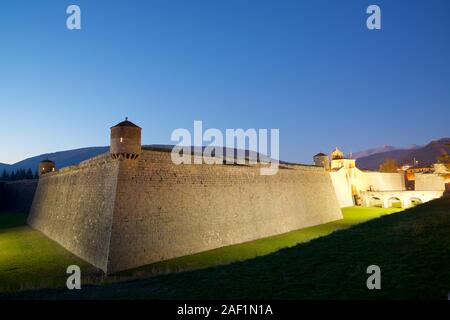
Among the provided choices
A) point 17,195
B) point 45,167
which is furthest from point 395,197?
point 17,195

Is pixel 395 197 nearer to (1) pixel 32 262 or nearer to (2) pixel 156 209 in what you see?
(2) pixel 156 209

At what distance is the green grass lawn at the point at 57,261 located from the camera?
15.0 m

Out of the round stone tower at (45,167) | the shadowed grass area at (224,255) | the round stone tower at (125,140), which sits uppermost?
the round stone tower at (125,140)

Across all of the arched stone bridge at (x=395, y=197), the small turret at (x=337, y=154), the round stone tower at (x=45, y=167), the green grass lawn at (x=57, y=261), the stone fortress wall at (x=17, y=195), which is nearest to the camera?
the green grass lawn at (x=57, y=261)

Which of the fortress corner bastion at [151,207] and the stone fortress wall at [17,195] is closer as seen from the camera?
the fortress corner bastion at [151,207]

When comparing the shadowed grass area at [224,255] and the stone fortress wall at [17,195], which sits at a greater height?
the stone fortress wall at [17,195]

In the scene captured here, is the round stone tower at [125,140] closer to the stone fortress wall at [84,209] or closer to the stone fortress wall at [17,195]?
the stone fortress wall at [84,209]

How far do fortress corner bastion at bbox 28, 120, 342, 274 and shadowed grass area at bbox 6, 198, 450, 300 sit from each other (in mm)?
4931

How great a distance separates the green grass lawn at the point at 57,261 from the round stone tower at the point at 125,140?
21.9 ft

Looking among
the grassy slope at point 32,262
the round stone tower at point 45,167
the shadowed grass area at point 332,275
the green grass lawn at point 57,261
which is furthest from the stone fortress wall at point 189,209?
the round stone tower at point 45,167

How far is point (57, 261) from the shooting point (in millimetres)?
18656

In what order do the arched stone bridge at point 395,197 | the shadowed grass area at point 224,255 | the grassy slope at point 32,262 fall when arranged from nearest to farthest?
the grassy slope at point 32,262 → the shadowed grass area at point 224,255 → the arched stone bridge at point 395,197

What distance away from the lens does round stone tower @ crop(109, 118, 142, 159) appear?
17.8m
